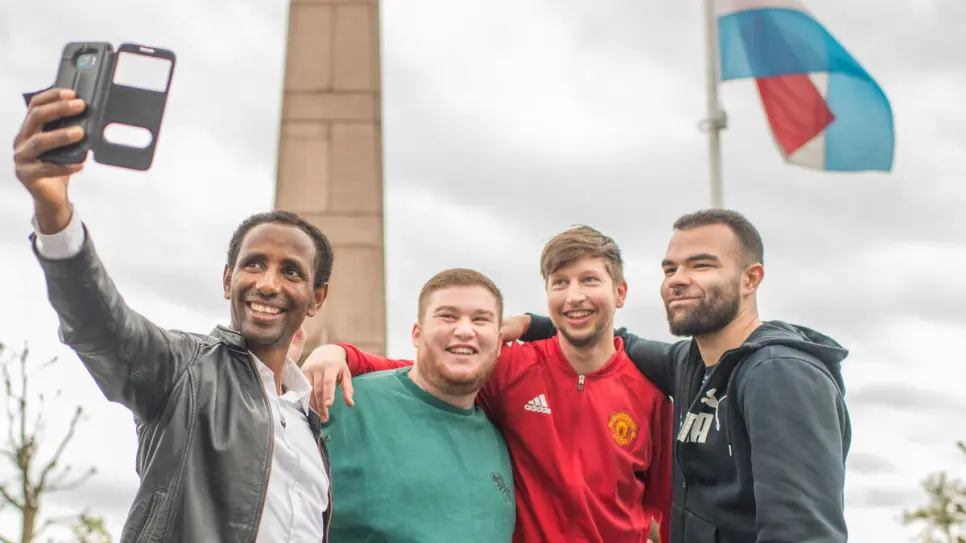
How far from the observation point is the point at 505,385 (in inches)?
165

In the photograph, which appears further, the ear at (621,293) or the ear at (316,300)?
the ear at (621,293)

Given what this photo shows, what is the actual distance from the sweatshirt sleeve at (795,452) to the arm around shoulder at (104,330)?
1818 mm

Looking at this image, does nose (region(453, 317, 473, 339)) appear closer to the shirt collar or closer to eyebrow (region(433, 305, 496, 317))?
eyebrow (region(433, 305, 496, 317))

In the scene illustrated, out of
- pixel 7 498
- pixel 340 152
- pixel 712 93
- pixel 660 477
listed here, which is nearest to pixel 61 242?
pixel 660 477

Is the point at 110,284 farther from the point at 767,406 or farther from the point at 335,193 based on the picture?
the point at 335,193

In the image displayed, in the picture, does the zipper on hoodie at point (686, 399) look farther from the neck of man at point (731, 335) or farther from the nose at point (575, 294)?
the nose at point (575, 294)

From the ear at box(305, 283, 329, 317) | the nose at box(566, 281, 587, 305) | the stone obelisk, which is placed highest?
the stone obelisk

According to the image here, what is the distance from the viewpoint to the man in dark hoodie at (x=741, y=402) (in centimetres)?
289

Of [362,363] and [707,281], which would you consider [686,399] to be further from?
[362,363]

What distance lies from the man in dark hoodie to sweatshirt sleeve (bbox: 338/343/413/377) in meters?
1.17

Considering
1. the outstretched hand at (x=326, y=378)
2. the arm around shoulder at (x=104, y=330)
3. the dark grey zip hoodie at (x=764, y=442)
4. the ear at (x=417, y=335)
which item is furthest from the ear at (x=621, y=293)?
the arm around shoulder at (x=104, y=330)

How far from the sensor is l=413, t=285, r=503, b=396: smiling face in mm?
3775

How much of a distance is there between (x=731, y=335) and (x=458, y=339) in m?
1.09

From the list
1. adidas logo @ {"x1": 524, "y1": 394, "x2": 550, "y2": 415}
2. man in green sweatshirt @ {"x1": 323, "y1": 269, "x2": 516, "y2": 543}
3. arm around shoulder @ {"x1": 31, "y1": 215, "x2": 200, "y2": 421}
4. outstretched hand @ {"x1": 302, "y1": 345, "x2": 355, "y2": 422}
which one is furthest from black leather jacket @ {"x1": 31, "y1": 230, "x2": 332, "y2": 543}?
adidas logo @ {"x1": 524, "y1": 394, "x2": 550, "y2": 415}
